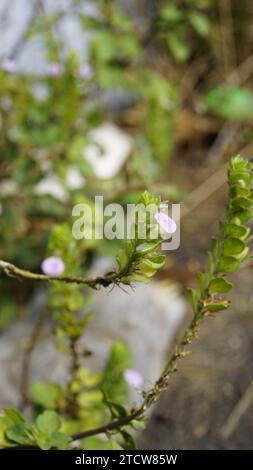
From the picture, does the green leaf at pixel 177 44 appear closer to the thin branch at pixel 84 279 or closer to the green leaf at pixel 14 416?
the thin branch at pixel 84 279

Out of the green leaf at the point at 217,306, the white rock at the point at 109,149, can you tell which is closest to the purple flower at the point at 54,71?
the white rock at the point at 109,149

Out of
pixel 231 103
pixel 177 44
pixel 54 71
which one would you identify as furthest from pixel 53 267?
pixel 231 103

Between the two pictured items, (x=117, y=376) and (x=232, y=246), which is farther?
(x=117, y=376)

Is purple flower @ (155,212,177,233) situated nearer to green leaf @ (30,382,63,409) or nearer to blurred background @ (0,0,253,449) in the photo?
blurred background @ (0,0,253,449)

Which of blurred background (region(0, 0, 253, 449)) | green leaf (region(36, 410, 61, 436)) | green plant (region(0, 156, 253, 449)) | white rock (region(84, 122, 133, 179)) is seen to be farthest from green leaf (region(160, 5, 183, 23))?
green leaf (region(36, 410, 61, 436))

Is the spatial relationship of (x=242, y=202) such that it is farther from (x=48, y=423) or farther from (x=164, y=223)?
(x=48, y=423)

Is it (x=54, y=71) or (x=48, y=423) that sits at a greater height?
(x=54, y=71)
